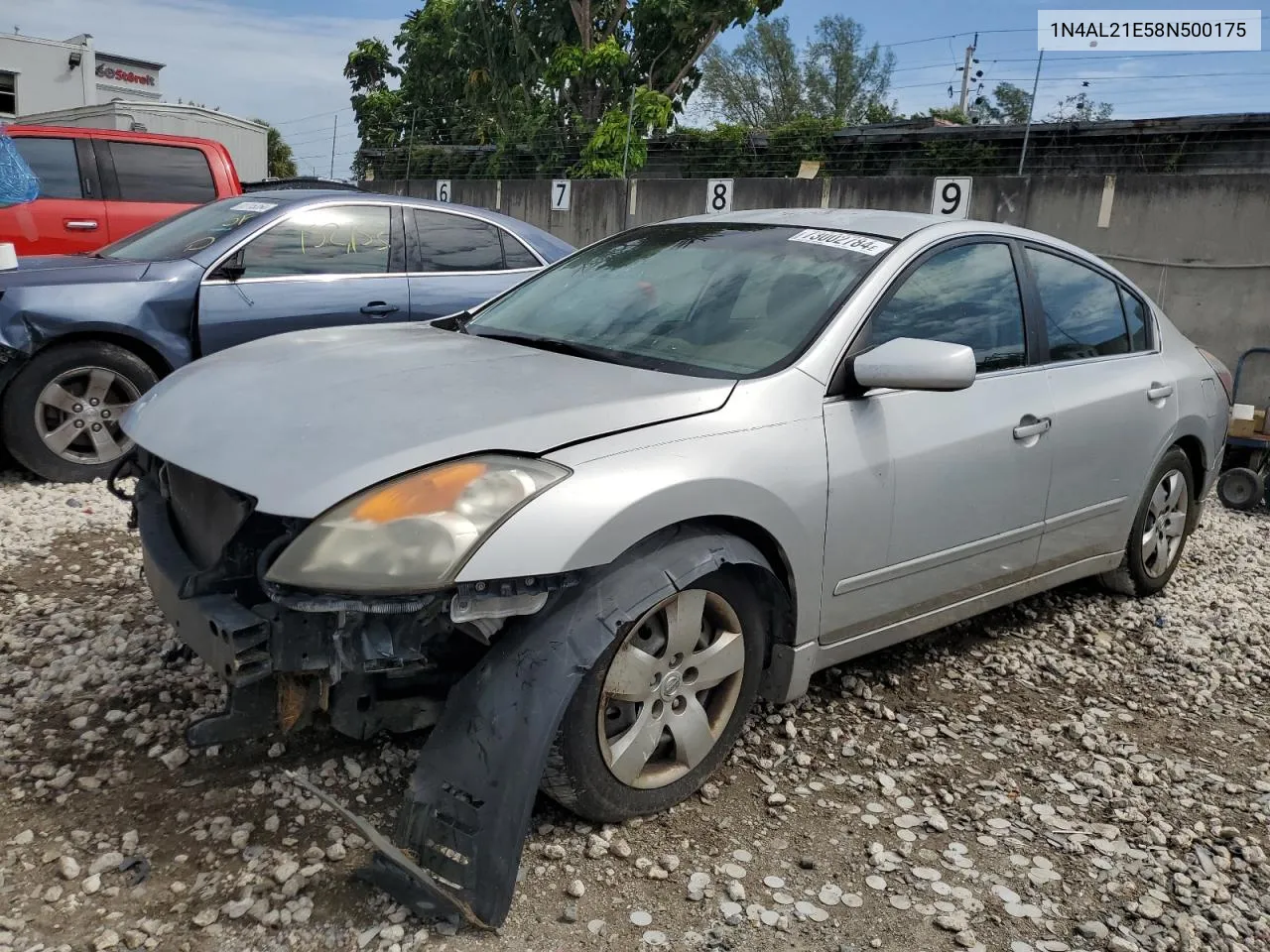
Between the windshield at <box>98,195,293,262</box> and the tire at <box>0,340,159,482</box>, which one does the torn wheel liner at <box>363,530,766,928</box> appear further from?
the windshield at <box>98,195,293,262</box>

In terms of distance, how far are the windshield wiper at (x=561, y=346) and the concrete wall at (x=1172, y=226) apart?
6991 mm

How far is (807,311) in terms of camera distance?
10.7 ft

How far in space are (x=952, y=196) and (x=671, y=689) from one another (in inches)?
366

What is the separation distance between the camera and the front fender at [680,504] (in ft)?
7.68

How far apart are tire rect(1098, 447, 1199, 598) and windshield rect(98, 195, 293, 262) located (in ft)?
Result: 15.9

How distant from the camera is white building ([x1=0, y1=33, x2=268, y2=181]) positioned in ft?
59.3

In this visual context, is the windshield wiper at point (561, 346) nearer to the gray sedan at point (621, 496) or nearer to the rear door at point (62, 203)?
the gray sedan at point (621, 496)

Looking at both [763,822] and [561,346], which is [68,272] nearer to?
[561,346]

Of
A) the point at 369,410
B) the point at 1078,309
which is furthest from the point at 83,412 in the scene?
the point at 1078,309

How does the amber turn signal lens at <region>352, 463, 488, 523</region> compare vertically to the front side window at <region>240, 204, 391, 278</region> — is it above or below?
below


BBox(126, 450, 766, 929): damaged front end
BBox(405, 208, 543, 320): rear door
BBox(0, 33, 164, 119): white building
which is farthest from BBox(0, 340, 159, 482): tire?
BBox(0, 33, 164, 119): white building

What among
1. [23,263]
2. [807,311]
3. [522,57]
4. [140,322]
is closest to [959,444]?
[807,311]

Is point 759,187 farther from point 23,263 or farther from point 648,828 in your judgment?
point 648,828

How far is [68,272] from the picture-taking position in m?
5.66
